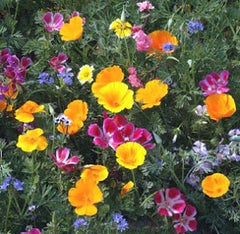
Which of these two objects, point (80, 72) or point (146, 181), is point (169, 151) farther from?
point (80, 72)

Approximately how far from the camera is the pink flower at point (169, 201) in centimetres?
235

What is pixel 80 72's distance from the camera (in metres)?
2.82

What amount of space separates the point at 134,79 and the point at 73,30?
39 cm

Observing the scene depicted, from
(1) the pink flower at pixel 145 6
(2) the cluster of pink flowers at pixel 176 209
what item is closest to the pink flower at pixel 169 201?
(2) the cluster of pink flowers at pixel 176 209

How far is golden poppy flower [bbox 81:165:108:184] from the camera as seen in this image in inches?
95.0

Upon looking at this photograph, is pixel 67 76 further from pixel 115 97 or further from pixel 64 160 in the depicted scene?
pixel 64 160

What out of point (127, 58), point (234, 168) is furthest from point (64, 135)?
point (234, 168)

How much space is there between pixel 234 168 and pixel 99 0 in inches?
42.5

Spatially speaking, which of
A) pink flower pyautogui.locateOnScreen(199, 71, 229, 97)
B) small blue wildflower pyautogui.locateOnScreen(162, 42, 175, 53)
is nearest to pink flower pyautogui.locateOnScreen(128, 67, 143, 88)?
small blue wildflower pyautogui.locateOnScreen(162, 42, 175, 53)

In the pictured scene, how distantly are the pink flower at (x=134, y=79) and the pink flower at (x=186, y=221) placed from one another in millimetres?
547

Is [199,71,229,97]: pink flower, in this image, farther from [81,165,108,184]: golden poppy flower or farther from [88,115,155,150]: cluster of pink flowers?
[81,165,108,184]: golden poppy flower

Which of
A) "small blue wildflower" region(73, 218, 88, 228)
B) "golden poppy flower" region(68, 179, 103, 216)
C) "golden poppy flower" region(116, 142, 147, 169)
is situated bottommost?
"small blue wildflower" region(73, 218, 88, 228)

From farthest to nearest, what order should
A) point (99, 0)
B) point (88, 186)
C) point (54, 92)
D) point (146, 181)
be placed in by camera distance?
point (99, 0), point (54, 92), point (146, 181), point (88, 186)

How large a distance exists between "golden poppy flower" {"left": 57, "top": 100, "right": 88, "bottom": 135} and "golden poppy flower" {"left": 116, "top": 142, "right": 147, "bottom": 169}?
28 cm
